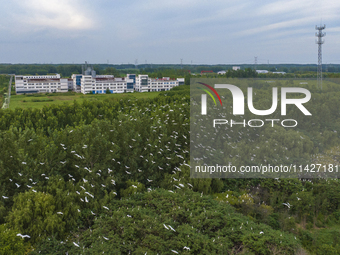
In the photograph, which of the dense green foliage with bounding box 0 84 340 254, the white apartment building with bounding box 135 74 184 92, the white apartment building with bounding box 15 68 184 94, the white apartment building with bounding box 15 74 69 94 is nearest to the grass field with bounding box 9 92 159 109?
the white apartment building with bounding box 15 74 69 94

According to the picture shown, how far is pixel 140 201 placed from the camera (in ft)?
40.5

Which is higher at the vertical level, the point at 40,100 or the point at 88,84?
the point at 88,84

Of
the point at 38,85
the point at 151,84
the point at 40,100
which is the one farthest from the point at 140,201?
the point at 151,84

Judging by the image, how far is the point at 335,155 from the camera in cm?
2369

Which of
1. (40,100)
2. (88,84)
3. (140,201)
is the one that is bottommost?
(140,201)

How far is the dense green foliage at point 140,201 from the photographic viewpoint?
9.81 meters

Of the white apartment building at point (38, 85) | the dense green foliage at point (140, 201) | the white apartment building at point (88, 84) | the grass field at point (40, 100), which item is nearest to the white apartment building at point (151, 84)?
the white apartment building at point (88, 84)

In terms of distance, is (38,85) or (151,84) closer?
(38,85)

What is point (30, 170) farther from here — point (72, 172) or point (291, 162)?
point (291, 162)

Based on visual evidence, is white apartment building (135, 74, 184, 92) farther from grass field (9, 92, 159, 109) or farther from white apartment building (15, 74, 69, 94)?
grass field (9, 92, 159, 109)

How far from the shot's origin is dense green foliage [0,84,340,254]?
32.2ft

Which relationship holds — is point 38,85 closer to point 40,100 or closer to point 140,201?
point 40,100

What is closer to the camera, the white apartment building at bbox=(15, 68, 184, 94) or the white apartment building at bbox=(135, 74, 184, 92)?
the white apartment building at bbox=(15, 68, 184, 94)

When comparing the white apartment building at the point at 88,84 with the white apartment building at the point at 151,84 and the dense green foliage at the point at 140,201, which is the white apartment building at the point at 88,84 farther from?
the dense green foliage at the point at 140,201
